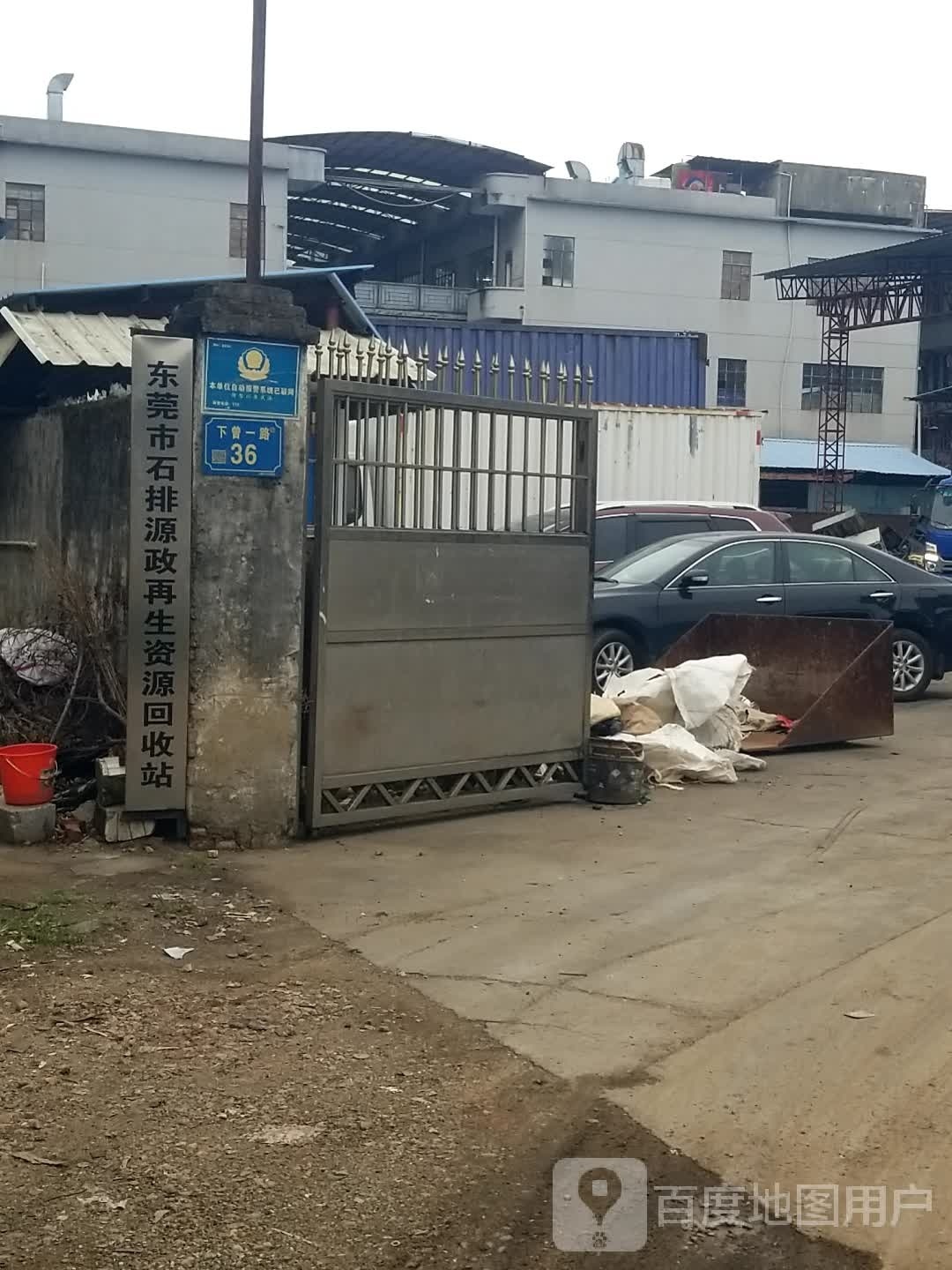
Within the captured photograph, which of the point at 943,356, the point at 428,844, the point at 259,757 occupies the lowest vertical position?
the point at 428,844

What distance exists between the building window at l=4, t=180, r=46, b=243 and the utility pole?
30055 millimetres

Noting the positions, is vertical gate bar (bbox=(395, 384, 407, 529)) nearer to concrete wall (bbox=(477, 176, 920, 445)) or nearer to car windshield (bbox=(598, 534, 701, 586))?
car windshield (bbox=(598, 534, 701, 586))

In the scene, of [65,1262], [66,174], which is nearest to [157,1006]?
[65,1262]

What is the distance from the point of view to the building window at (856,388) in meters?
43.7

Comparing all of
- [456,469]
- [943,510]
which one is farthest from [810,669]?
[943,510]

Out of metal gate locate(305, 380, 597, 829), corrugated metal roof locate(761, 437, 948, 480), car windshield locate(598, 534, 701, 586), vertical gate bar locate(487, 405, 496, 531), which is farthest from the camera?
corrugated metal roof locate(761, 437, 948, 480)

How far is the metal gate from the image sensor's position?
7.02 meters

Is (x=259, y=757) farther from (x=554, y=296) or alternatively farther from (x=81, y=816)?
(x=554, y=296)

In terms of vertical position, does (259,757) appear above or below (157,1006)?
above

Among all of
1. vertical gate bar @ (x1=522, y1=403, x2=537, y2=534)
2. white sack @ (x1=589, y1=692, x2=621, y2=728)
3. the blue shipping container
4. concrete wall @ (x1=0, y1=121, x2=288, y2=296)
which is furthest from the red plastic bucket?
concrete wall @ (x1=0, y1=121, x2=288, y2=296)

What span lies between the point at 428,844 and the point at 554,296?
118ft

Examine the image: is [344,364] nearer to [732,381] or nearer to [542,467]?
[542,467]

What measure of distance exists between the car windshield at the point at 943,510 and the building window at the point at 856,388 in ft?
35.6

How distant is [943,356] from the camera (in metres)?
47.2
